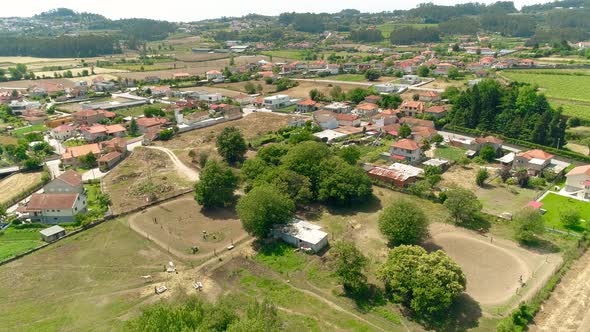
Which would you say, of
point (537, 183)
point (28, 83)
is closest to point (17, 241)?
point (537, 183)

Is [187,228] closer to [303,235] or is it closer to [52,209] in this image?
[303,235]

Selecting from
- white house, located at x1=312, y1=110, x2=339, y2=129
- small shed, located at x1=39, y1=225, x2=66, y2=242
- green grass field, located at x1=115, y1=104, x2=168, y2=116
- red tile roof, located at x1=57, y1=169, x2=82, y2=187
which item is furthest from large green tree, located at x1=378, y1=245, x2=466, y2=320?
green grass field, located at x1=115, y1=104, x2=168, y2=116

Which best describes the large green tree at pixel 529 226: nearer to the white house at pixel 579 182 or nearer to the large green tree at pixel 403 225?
the large green tree at pixel 403 225

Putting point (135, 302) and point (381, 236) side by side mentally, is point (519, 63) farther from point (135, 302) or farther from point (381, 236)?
point (135, 302)

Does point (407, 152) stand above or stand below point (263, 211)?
above

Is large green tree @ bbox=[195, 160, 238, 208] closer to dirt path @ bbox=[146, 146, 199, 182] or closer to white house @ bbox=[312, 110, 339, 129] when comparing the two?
dirt path @ bbox=[146, 146, 199, 182]

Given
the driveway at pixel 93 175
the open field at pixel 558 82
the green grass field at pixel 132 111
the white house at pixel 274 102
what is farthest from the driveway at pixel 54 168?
the open field at pixel 558 82
